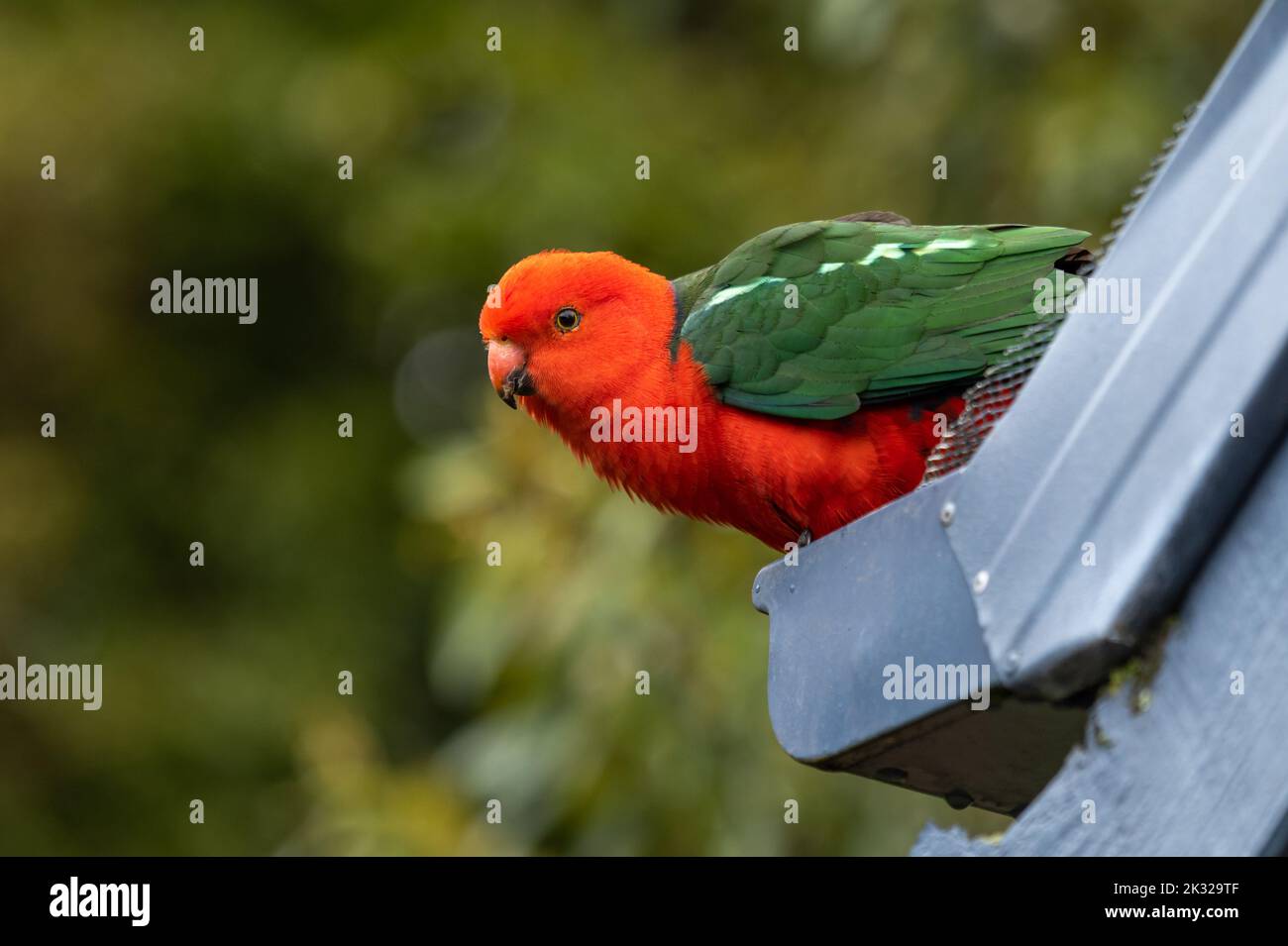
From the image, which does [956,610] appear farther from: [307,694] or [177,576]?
[177,576]

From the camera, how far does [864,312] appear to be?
161 inches

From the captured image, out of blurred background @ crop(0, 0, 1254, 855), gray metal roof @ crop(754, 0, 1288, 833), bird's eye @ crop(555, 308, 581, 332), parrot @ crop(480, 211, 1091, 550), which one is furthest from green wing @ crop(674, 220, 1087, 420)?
blurred background @ crop(0, 0, 1254, 855)

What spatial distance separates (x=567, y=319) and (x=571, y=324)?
0.8 inches

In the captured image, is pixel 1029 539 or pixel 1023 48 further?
pixel 1023 48

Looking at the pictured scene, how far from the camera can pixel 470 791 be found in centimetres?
629

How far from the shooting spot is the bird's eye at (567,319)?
4.54 m

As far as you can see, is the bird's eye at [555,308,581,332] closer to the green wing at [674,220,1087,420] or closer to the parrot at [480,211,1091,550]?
the parrot at [480,211,1091,550]

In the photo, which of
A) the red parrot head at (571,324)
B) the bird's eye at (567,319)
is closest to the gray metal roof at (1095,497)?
the red parrot head at (571,324)

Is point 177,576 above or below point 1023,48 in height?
below

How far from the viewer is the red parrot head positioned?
4.43 meters

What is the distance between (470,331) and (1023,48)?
534 cm

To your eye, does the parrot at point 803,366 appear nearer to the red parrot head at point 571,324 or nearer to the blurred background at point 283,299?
the red parrot head at point 571,324
